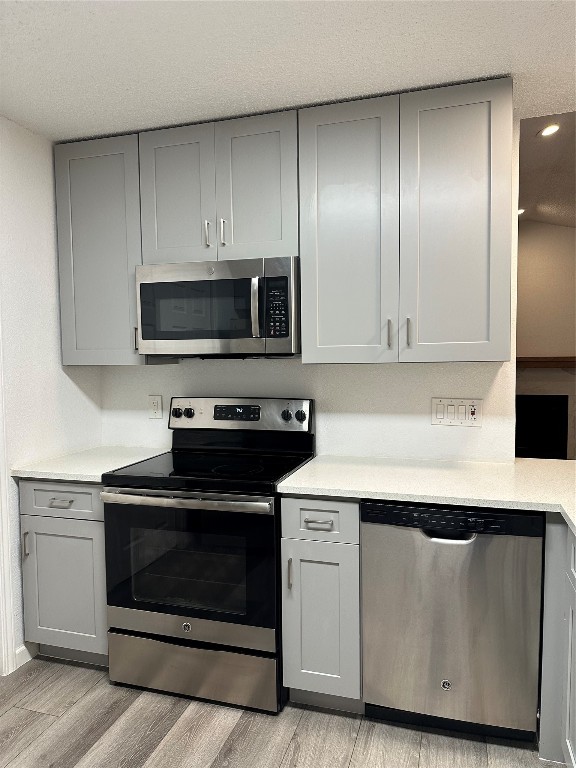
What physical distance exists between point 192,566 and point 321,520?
562 mm

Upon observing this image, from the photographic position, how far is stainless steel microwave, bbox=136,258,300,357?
2.32 m

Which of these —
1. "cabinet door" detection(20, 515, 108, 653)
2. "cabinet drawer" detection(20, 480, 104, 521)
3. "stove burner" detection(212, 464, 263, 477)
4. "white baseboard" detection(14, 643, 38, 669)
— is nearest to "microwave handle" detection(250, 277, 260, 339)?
"stove burner" detection(212, 464, 263, 477)

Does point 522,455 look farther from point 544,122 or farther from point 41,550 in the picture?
point 41,550

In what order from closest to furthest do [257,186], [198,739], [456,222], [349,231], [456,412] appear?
[198,739] < [456,222] < [349,231] < [257,186] < [456,412]

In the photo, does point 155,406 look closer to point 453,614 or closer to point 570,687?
point 453,614

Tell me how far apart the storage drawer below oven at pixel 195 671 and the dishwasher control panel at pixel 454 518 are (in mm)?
697

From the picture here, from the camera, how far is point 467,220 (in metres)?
2.12

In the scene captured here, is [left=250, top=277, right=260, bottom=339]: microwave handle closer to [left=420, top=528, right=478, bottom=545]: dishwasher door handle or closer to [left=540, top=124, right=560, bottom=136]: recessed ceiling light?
[left=420, top=528, right=478, bottom=545]: dishwasher door handle

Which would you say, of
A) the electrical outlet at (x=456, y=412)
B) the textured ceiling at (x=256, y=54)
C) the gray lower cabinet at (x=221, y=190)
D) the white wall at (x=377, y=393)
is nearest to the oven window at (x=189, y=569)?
the white wall at (x=377, y=393)

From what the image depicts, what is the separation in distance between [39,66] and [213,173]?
2.41 ft

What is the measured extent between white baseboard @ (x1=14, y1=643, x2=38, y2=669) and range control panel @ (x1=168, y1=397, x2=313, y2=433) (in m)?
1.15

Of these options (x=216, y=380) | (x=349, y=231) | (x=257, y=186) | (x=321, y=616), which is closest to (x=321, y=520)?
(x=321, y=616)

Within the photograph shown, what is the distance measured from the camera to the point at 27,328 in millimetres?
2527

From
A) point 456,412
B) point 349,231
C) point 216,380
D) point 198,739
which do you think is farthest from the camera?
point 216,380
